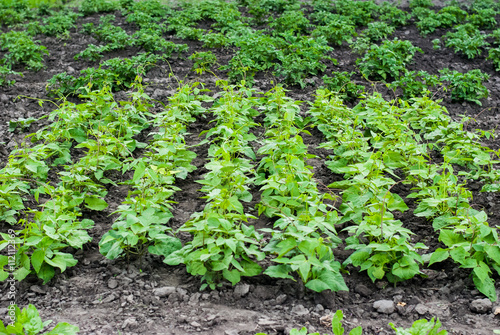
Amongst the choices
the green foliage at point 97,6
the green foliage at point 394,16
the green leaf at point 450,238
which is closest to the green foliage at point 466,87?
the green foliage at point 394,16

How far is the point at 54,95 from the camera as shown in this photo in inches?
250

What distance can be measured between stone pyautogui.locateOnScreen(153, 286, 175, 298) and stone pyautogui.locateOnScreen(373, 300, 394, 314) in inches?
51.6

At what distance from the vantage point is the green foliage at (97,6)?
965 cm

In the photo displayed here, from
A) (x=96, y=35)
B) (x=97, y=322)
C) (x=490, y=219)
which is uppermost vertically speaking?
(x=96, y=35)

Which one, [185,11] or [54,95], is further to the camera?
[185,11]

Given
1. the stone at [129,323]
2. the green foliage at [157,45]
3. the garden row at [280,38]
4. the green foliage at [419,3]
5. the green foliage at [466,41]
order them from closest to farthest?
the stone at [129,323] → the garden row at [280,38] → the green foliage at [157,45] → the green foliage at [466,41] → the green foliage at [419,3]

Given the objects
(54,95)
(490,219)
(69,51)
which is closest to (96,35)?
(69,51)

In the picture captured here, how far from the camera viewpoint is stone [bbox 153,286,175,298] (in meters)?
3.04

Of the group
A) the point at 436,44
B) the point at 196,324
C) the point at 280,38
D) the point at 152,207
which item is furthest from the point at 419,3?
the point at 196,324

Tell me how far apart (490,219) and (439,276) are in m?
1.04

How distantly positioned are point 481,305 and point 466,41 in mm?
6107

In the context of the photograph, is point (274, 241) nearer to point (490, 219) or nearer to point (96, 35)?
point (490, 219)

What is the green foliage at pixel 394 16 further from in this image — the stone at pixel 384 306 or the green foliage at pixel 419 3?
the stone at pixel 384 306

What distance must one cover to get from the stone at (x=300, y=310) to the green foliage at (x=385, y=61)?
4478 millimetres
